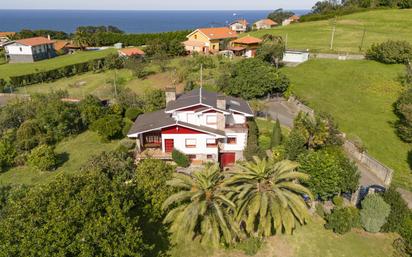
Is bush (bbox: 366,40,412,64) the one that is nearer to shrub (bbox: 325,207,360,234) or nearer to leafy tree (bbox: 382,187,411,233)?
leafy tree (bbox: 382,187,411,233)

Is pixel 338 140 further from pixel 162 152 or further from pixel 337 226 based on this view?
pixel 162 152

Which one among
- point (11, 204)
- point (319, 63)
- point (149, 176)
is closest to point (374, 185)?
point (149, 176)

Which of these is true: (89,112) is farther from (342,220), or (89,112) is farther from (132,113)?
(342,220)

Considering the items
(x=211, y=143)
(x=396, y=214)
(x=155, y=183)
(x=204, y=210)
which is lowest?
(x=396, y=214)

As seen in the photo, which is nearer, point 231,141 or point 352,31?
point 231,141

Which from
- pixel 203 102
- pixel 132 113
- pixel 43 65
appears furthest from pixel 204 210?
pixel 43 65
